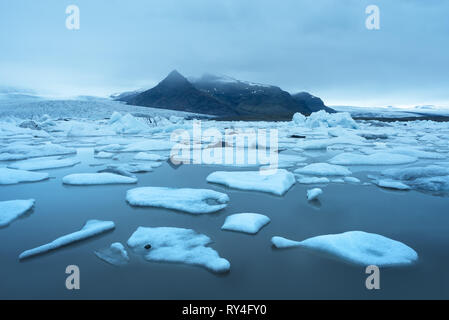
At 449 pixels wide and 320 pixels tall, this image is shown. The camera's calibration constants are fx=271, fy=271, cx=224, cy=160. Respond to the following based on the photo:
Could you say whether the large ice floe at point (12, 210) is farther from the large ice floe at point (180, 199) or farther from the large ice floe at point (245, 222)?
the large ice floe at point (245, 222)

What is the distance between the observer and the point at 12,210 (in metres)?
2.86

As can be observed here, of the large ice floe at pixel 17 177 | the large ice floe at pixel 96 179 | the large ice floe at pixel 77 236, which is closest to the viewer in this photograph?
the large ice floe at pixel 77 236

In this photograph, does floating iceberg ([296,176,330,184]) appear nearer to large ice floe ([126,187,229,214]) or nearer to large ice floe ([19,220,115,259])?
large ice floe ([126,187,229,214])

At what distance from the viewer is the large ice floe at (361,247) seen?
1.95 m

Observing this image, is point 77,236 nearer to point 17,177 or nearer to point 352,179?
point 17,177

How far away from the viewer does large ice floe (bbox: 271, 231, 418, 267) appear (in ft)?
6.41

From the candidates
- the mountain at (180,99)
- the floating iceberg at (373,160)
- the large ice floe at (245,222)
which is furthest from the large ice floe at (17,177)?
the mountain at (180,99)

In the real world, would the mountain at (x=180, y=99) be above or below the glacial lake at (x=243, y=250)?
above

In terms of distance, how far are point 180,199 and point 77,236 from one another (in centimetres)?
119

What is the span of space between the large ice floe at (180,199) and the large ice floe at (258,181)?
602mm

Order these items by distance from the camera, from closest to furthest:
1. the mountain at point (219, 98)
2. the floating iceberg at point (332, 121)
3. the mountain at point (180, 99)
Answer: the floating iceberg at point (332, 121), the mountain at point (180, 99), the mountain at point (219, 98)

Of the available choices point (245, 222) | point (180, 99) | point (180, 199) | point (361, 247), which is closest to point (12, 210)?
point (180, 199)
